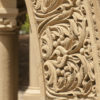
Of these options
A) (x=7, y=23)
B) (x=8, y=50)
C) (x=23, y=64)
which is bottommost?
(x=23, y=64)

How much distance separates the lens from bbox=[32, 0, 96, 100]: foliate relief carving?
2.96 metres

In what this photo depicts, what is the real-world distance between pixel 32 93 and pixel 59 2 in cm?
672

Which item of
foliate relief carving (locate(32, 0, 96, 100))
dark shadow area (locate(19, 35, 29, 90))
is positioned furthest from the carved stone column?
dark shadow area (locate(19, 35, 29, 90))

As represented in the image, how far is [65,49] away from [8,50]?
5.28 ft

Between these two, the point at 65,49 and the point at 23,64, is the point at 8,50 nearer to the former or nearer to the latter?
the point at 65,49

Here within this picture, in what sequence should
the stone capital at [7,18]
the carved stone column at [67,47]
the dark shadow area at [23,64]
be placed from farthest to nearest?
the dark shadow area at [23,64] → the stone capital at [7,18] → the carved stone column at [67,47]

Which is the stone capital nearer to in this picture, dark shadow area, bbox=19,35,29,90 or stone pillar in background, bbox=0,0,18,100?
stone pillar in background, bbox=0,0,18,100

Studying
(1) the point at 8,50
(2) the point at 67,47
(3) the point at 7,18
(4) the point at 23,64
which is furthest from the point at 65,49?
(4) the point at 23,64

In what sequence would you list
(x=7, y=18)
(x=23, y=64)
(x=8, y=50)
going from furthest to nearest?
(x=23, y=64) → (x=8, y=50) → (x=7, y=18)

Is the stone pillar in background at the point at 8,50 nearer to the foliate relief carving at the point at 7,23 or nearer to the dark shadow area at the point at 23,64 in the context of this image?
the foliate relief carving at the point at 7,23

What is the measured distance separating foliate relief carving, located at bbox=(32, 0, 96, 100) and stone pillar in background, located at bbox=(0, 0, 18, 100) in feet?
3.28

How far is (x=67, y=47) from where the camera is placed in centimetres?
309

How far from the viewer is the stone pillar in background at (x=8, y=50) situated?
424cm

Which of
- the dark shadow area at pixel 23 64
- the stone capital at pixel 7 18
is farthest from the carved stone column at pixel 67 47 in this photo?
the dark shadow area at pixel 23 64
